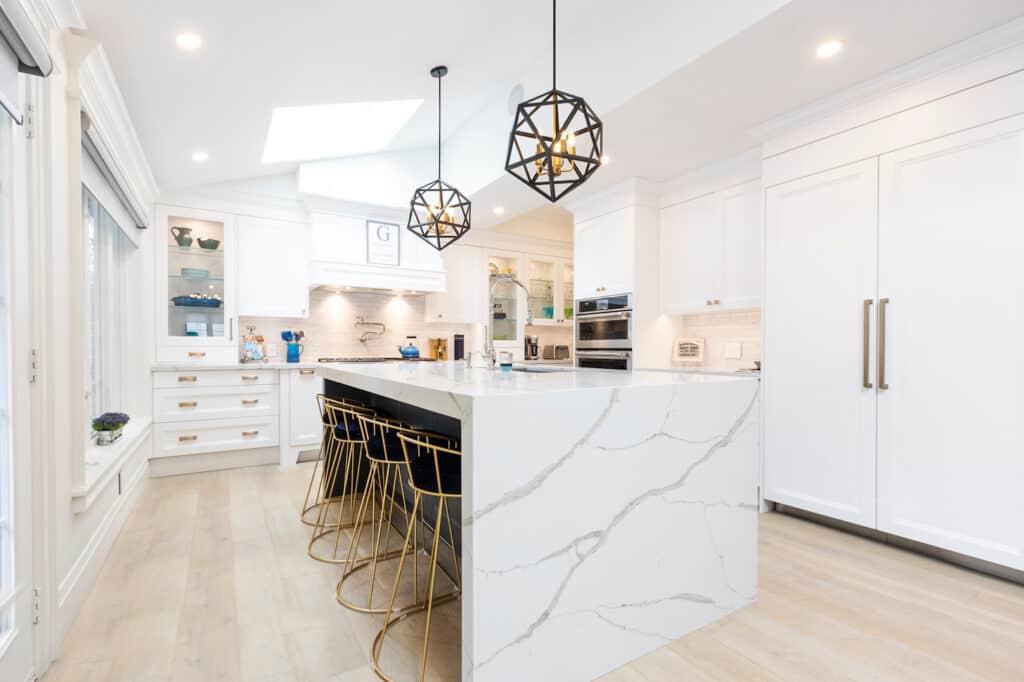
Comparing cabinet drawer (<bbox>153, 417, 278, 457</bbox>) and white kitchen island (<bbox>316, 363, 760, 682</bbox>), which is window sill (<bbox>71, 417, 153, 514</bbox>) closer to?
cabinet drawer (<bbox>153, 417, 278, 457</bbox>)

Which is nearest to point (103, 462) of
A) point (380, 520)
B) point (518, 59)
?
point (380, 520)

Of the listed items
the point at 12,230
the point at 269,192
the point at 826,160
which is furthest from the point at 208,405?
the point at 826,160

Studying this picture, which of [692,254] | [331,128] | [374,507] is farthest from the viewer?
[331,128]

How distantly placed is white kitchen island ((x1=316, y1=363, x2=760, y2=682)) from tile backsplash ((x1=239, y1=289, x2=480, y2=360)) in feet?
11.1

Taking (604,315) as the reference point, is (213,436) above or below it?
below

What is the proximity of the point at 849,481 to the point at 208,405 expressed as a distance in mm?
4521

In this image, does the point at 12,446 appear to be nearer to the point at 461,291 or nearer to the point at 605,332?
the point at 605,332

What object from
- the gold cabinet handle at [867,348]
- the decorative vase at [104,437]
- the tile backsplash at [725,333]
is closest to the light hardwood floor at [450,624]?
the decorative vase at [104,437]

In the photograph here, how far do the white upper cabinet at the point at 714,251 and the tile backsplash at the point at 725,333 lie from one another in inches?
9.5

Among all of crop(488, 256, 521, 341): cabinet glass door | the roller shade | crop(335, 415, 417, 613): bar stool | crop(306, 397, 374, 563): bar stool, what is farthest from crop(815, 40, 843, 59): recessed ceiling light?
crop(488, 256, 521, 341): cabinet glass door

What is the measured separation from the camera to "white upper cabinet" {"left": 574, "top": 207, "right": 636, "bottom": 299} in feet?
14.0

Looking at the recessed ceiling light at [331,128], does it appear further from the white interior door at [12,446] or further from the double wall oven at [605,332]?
the white interior door at [12,446]

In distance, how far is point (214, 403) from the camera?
4.16 m

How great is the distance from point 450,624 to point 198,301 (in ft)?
12.2
